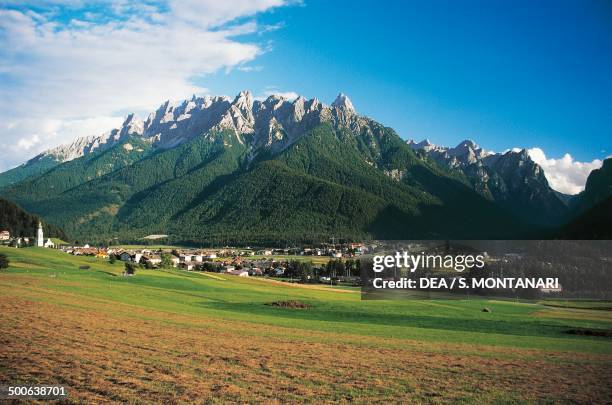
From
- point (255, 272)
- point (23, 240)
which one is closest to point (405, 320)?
point (255, 272)

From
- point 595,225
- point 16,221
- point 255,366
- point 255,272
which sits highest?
point 595,225

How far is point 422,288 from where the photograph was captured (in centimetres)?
Answer: 8569

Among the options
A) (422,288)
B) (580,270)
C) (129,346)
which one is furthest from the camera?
(580,270)

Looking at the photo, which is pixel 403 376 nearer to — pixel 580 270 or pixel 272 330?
pixel 272 330

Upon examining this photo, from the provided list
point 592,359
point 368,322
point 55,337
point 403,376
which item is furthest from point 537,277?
point 55,337

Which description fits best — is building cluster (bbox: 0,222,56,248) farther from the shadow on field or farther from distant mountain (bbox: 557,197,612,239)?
distant mountain (bbox: 557,197,612,239)

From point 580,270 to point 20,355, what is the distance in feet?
345

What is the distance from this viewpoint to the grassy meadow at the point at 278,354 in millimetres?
17516

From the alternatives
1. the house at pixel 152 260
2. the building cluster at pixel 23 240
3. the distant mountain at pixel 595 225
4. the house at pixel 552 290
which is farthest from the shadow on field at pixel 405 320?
the distant mountain at pixel 595 225

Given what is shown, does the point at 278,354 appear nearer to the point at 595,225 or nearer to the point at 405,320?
the point at 405,320

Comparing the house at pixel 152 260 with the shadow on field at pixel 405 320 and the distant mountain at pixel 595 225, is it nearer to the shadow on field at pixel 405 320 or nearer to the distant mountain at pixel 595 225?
the shadow on field at pixel 405 320

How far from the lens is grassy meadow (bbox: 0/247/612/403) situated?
17.5 m

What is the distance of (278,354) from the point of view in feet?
80.1

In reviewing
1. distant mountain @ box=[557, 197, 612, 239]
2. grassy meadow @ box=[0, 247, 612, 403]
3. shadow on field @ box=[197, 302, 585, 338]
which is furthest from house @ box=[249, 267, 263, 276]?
distant mountain @ box=[557, 197, 612, 239]
